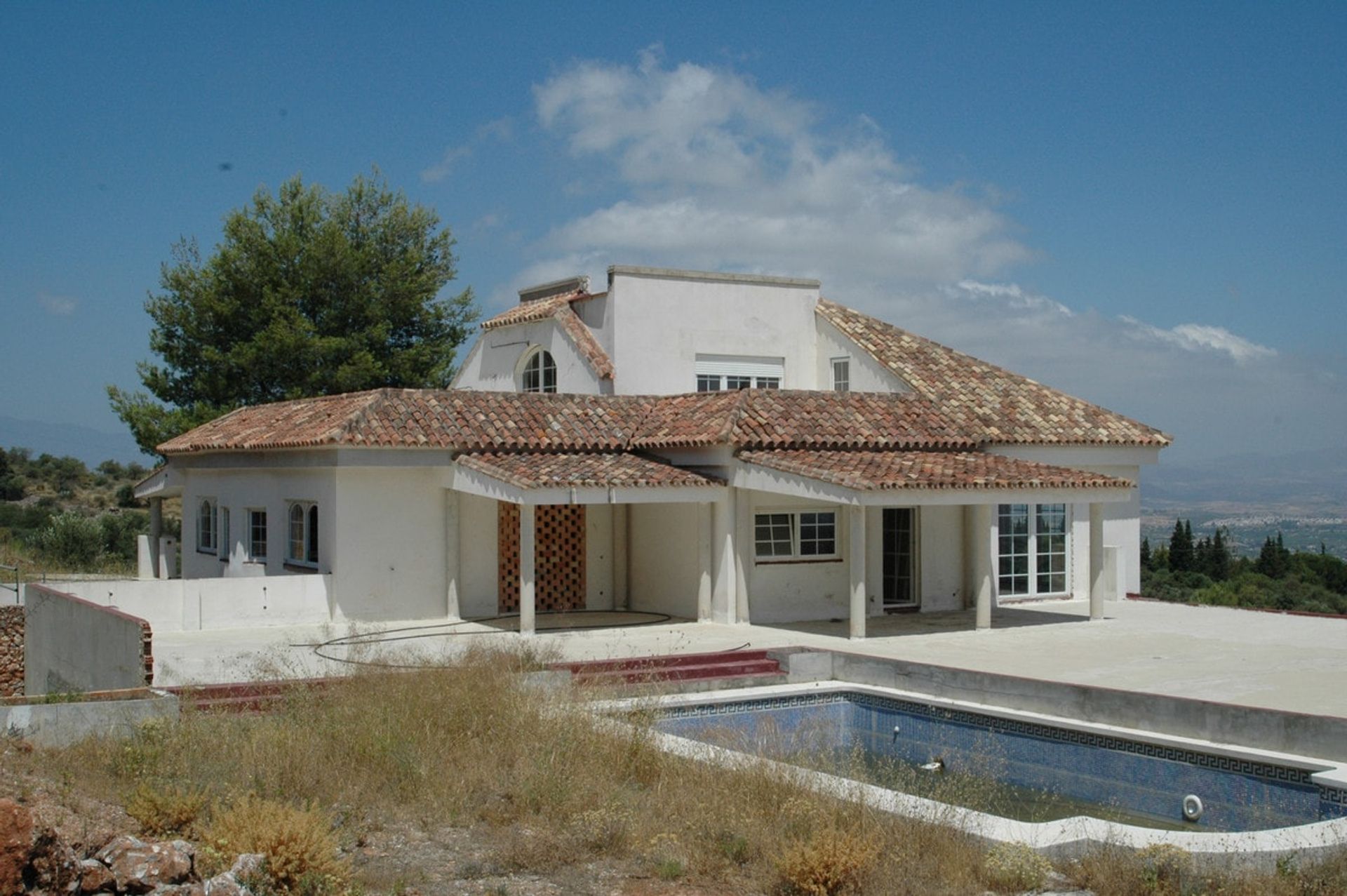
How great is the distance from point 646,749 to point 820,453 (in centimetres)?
1092

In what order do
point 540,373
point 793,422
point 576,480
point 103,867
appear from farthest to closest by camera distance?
1. point 540,373
2. point 793,422
3. point 576,480
4. point 103,867

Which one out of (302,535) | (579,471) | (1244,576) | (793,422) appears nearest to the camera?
(579,471)

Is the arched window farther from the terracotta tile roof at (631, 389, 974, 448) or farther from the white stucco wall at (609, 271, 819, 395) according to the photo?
the terracotta tile roof at (631, 389, 974, 448)

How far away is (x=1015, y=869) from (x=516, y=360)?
68.6ft

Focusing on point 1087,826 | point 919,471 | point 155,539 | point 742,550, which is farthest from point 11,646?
point 1087,826

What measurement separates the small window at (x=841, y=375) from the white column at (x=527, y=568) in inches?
350

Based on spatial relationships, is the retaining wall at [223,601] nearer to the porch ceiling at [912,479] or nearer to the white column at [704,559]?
the white column at [704,559]

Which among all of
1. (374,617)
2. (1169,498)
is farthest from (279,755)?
(1169,498)

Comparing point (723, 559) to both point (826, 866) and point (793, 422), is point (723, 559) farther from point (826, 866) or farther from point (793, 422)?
point (826, 866)

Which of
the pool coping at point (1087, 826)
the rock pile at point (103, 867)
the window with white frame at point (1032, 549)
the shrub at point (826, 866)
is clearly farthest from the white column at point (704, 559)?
the rock pile at point (103, 867)

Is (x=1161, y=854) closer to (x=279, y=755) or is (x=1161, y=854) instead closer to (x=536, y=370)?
(x=279, y=755)

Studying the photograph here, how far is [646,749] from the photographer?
1142 centimetres

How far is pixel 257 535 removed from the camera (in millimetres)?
24281

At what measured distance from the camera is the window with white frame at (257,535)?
24.0 m
